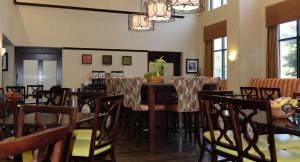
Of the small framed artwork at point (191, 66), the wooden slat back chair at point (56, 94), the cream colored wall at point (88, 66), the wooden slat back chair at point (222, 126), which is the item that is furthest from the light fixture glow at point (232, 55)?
the wooden slat back chair at point (222, 126)

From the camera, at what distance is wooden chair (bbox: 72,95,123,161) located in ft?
7.76

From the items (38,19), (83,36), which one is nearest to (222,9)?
(83,36)

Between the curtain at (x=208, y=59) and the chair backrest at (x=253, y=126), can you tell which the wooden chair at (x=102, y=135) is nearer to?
the chair backrest at (x=253, y=126)

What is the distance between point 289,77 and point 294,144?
23.0 feet

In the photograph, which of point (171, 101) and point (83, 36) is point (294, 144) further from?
point (83, 36)

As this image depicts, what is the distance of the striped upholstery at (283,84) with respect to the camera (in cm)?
797

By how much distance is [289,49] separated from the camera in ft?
29.3

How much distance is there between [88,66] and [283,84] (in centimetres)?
653

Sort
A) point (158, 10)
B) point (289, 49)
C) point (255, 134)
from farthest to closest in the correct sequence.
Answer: point (289, 49) → point (158, 10) → point (255, 134)

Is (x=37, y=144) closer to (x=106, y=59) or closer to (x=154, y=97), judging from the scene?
(x=154, y=97)

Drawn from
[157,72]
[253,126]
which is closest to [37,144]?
[253,126]

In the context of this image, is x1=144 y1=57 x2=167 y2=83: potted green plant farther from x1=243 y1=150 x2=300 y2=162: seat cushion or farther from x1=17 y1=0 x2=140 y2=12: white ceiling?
x1=17 y1=0 x2=140 y2=12: white ceiling

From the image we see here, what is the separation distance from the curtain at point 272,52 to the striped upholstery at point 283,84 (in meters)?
0.42

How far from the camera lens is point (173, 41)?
12234 mm
